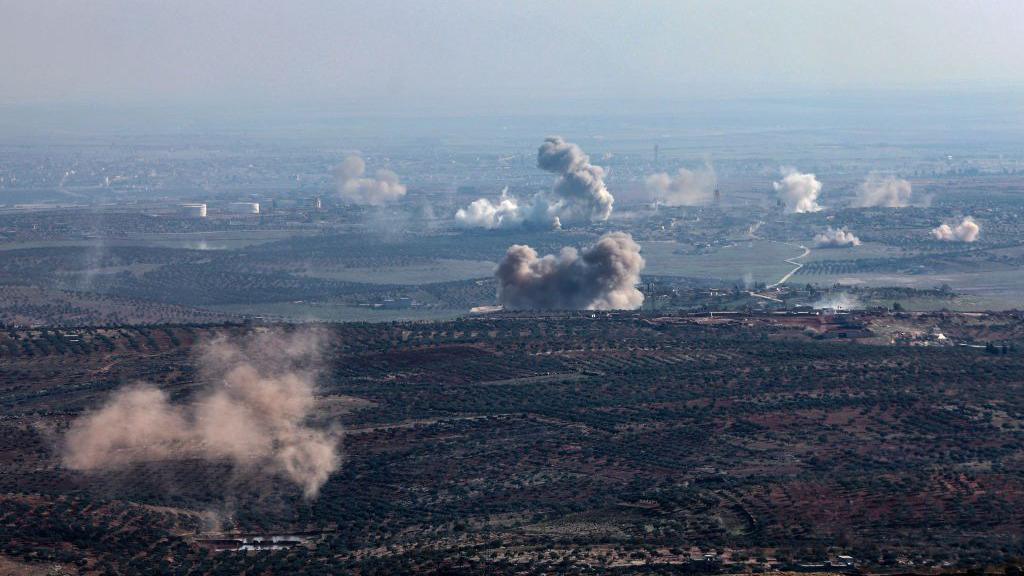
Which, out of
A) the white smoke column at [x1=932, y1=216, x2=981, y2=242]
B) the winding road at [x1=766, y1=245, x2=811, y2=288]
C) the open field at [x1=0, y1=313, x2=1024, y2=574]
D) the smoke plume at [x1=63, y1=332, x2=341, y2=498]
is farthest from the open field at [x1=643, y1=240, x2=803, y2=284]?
the smoke plume at [x1=63, y1=332, x2=341, y2=498]

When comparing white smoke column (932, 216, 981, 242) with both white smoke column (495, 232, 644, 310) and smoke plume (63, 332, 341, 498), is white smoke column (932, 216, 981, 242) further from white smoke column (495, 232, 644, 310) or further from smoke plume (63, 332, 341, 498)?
smoke plume (63, 332, 341, 498)

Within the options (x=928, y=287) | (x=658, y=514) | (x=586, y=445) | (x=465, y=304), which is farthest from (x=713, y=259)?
(x=658, y=514)

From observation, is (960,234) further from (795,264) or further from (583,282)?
(583,282)

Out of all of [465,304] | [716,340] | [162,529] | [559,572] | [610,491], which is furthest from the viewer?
[465,304]

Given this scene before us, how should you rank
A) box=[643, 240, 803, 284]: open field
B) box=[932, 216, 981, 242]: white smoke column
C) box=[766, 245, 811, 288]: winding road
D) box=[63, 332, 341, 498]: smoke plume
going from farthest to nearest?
box=[932, 216, 981, 242]: white smoke column
box=[643, 240, 803, 284]: open field
box=[766, 245, 811, 288]: winding road
box=[63, 332, 341, 498]: smoke plume

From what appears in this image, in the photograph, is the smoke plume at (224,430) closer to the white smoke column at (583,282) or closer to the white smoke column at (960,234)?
the white smoke column at (583,282)

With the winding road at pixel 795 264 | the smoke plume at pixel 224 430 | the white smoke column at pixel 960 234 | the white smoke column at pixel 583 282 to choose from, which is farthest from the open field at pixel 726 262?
the smoke plume at pixel 224 430

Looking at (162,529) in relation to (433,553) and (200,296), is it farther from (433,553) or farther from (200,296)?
(200,296)

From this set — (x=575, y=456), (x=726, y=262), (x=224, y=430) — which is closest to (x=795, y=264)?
(x=726, y=262)
